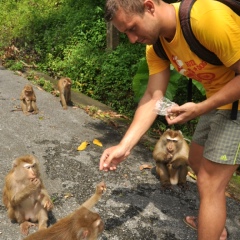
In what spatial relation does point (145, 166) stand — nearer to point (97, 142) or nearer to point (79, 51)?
point (97, 142)

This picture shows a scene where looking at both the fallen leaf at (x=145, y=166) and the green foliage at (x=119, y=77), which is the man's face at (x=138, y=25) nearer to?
the fallen leaf at (x=145, y=166)

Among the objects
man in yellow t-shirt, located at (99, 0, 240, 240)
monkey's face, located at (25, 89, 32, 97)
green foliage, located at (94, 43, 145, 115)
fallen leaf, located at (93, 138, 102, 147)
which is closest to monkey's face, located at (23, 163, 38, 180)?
man in yellow t-shirt, located at (99, 0, 240, 240)

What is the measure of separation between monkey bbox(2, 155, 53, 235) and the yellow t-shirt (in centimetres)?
169

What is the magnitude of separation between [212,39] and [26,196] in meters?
2.08

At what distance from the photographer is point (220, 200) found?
260 centimetres

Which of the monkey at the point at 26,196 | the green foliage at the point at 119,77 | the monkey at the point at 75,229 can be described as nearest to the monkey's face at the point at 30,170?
the monkey at the point at 26,196

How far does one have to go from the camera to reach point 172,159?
4.24 meters

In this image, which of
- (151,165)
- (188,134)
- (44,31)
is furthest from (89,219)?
(44,31)

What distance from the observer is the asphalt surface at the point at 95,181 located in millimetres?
3496

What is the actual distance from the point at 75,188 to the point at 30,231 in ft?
2.72

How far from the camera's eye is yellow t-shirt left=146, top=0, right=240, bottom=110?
2096 mm

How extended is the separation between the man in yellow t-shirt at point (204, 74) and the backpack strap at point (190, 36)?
0.11 feet

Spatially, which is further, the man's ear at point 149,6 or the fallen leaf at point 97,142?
the fallen leaf at point 97,142

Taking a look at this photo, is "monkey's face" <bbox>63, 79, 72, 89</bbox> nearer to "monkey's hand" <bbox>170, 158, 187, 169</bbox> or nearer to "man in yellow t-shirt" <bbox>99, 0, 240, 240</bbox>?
"monkey's hand" <bbox>170, 158, 187, 169</bbox>
